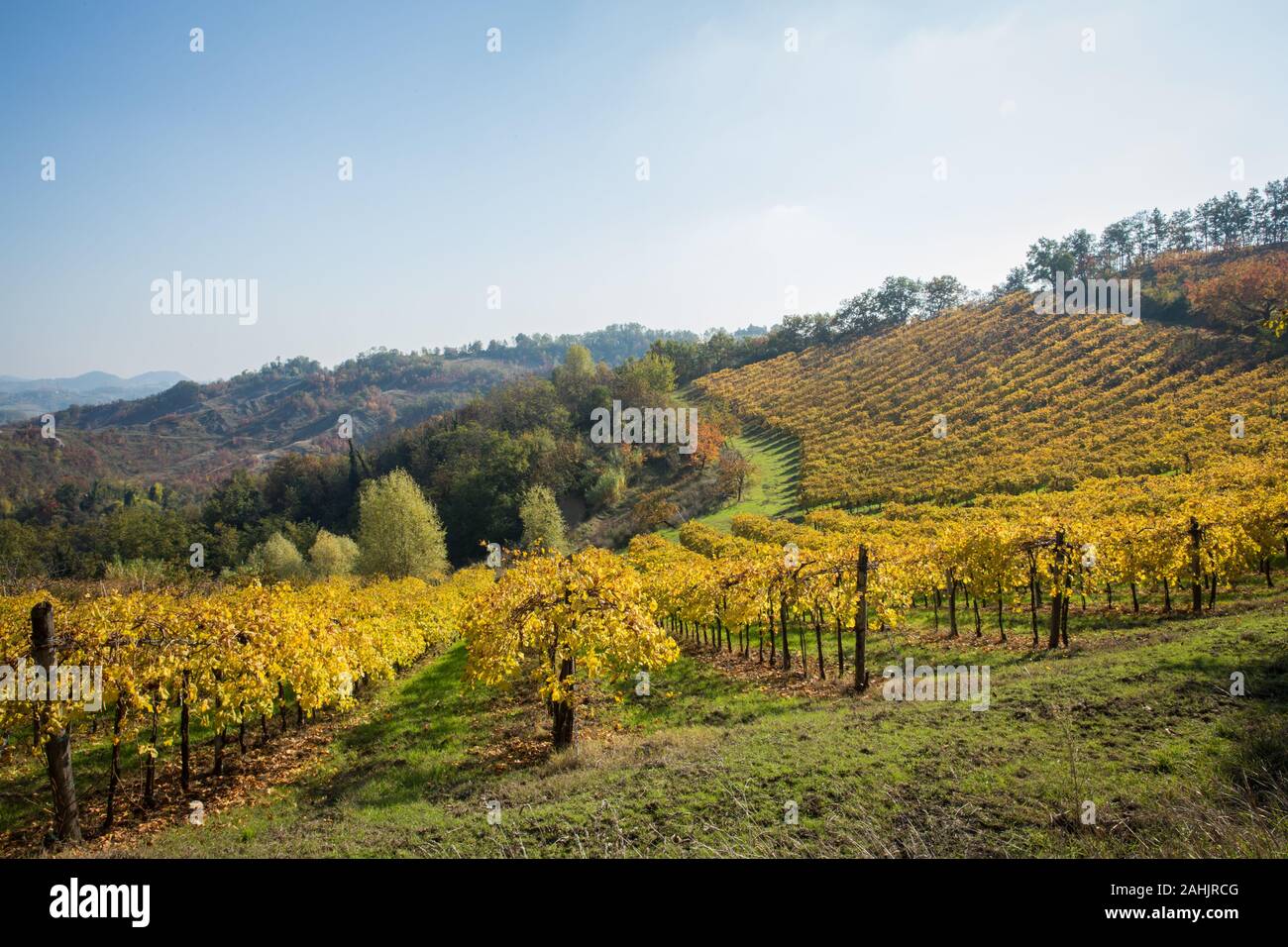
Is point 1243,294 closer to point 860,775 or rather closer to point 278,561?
point 860,775

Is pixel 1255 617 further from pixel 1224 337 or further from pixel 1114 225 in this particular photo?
pixel 1114 225

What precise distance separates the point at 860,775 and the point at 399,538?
2014 inches

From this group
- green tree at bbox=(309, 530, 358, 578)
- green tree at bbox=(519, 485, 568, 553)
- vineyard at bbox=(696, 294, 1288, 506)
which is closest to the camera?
vineyard at bbox=(696, 294, 1288, 506)

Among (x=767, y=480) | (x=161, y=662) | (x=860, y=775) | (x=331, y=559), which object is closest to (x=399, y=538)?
(x=331, y=559)

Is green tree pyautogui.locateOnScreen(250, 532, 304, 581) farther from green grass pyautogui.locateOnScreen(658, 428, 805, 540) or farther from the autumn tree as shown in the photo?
the autumn tree

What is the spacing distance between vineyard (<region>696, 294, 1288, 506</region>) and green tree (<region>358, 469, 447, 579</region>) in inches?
1367

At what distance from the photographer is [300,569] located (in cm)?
6209

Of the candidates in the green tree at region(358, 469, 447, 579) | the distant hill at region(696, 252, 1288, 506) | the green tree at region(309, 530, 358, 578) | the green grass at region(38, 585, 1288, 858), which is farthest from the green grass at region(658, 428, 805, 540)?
the green grass at region(38, 585, 1288, 858)

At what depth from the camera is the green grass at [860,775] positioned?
22.8 ft

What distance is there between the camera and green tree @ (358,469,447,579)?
53938 mm

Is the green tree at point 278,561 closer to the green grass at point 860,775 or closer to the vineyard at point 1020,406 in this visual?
the green grass at point 860,775

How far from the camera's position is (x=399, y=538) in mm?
54375

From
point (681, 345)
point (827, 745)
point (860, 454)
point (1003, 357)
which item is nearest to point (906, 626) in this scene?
point (827, 745)
